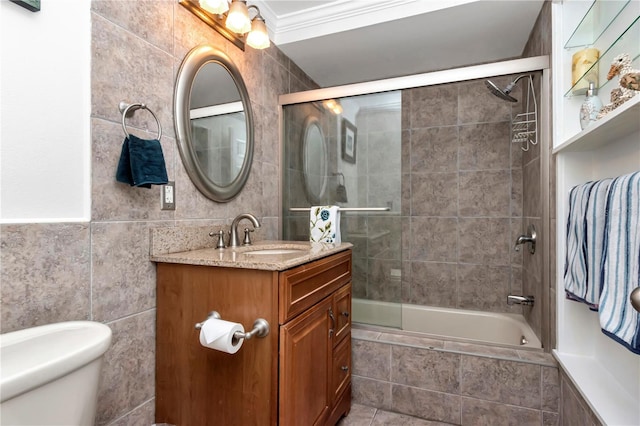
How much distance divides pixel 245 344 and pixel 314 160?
55.5 inches

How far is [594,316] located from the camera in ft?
4.89

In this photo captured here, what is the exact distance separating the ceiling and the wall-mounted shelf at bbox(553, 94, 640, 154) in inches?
38.2

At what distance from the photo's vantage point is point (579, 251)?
4.28 feet

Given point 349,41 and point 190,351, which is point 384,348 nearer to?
point 190,351

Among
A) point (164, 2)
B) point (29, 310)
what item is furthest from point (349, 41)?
point (29, 310)

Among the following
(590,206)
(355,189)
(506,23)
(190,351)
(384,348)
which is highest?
(506,23)

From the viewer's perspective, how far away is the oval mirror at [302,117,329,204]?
220 centimetres

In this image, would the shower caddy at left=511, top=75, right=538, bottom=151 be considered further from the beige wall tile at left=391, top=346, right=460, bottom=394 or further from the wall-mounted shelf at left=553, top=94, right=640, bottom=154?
the beige wall tile at left=391, top=346, right=460, bottom=394

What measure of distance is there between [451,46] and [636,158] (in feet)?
5.08

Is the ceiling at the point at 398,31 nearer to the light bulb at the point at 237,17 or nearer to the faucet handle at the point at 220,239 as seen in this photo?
the light bulb at the point at 237,17

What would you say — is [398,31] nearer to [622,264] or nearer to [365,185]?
[365,185]

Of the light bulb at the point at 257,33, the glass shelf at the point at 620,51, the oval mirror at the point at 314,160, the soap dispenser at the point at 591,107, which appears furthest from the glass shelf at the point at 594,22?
the light bulb at the point at 257,33

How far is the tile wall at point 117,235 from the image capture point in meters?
0.95

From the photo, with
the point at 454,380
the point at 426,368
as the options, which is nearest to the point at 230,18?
the point at 426,368
